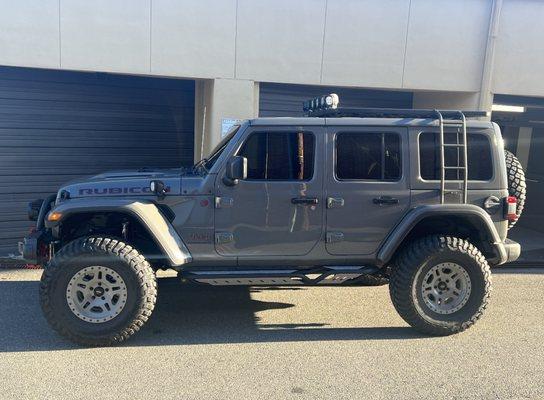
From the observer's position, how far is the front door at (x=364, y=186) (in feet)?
14.3

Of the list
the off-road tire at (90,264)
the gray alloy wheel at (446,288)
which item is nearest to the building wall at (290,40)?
the off-road tire at (90,264)

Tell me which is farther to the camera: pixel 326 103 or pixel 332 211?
pixel 326 103

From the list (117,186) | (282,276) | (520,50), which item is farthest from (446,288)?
(520,50)

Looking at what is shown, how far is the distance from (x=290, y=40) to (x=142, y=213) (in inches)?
181

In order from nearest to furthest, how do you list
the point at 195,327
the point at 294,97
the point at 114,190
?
1. the point at 114,190
2. the point at 195,327
3. the point at 294,97

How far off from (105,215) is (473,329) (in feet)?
12.0

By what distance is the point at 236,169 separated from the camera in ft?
13.5

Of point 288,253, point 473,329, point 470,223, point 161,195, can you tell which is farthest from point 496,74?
point 161,195

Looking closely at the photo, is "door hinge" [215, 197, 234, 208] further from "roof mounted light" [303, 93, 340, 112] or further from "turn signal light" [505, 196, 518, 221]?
"turn signal light" [505, 196, 518, 221]

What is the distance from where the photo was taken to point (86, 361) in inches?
149

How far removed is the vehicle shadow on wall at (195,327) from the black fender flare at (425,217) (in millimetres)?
817

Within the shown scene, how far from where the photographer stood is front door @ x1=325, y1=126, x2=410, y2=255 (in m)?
4.37

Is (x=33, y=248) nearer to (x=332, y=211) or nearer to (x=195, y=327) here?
(x=195, y=327)

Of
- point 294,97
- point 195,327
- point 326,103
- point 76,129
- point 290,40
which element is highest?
point 290,40
